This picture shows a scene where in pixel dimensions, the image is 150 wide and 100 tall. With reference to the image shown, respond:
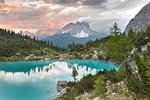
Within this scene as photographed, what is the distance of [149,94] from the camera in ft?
48.0

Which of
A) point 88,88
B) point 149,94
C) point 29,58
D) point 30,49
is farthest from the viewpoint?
point 30,49

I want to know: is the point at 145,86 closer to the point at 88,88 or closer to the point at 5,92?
the point at 88,88

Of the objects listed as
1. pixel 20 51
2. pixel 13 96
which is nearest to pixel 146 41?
pixel 13 96

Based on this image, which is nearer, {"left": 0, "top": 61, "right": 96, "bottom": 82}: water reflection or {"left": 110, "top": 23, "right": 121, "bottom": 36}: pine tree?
{"left": 110, "top": 23, "right": 121, "bottom": 36}: pine tree

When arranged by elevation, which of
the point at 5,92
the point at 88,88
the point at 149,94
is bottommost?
the point at 5,92

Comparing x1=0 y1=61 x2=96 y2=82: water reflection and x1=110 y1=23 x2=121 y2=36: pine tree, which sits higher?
x1=110 y1=23 x2=121 y2=36: pine tree

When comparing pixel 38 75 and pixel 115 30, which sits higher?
pixel 115 30

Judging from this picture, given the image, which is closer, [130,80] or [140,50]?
[130,80]

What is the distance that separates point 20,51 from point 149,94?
193 metres

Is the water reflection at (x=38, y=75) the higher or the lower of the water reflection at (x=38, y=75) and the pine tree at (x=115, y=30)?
the lower

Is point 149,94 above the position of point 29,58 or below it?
above

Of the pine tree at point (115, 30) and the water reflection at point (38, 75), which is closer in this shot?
the pine tree at point (115, 30)

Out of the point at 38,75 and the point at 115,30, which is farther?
the point at 38,75

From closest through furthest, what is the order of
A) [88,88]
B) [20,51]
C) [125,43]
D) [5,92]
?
1. [125,43]
2. [88,88]
3. [5,92]
4. [20,51]
